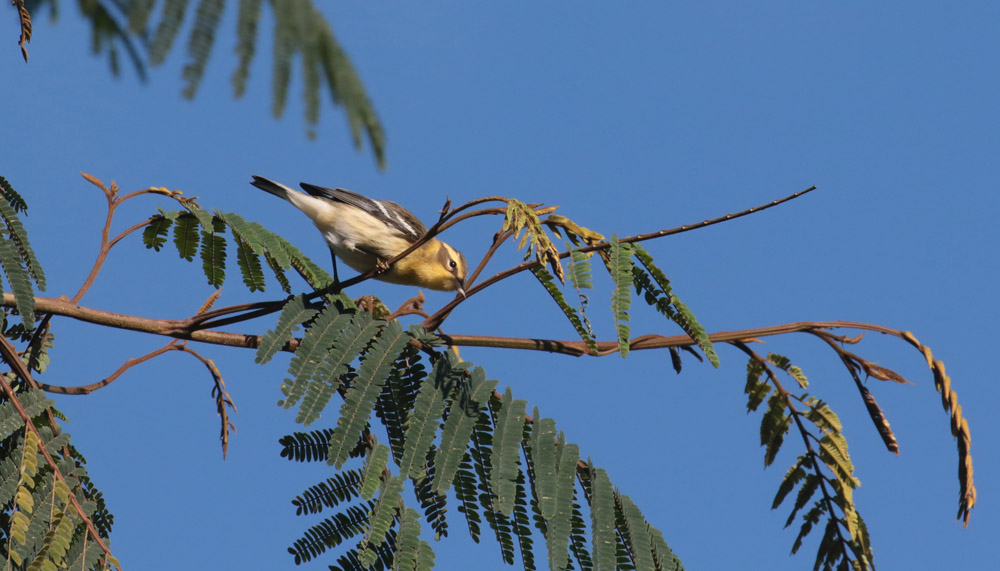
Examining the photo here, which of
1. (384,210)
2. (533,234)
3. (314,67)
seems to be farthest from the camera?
(384,210)

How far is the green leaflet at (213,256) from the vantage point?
5195 millimetres

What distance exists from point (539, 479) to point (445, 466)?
0.39 metres

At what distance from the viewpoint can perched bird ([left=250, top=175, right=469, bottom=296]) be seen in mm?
7105

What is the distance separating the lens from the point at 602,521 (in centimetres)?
404

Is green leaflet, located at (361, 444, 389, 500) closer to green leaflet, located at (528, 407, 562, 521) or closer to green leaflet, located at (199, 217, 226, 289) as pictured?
green leaflet, located at (528, 407, 562, 521)

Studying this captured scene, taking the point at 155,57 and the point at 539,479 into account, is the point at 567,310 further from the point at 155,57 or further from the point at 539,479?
the point at 155,57

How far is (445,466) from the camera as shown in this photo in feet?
12.7

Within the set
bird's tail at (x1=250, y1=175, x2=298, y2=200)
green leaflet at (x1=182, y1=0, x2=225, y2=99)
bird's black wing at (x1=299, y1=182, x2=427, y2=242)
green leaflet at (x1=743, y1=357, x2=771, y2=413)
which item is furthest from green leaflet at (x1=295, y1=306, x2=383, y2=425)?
bird's tail at (x1=250, y1=175, x2=298, y2=200)

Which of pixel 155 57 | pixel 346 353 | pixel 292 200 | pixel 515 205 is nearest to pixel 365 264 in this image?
pixel 292 200

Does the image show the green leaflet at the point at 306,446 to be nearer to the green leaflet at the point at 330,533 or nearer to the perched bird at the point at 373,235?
the green leaflet at the point at 330,533

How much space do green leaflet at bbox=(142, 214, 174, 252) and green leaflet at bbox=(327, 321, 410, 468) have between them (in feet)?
5.55

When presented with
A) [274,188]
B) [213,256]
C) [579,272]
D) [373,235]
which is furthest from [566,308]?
[274,188]

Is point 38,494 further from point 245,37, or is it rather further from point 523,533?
point 245,37

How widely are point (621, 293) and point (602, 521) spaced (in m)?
0.96
